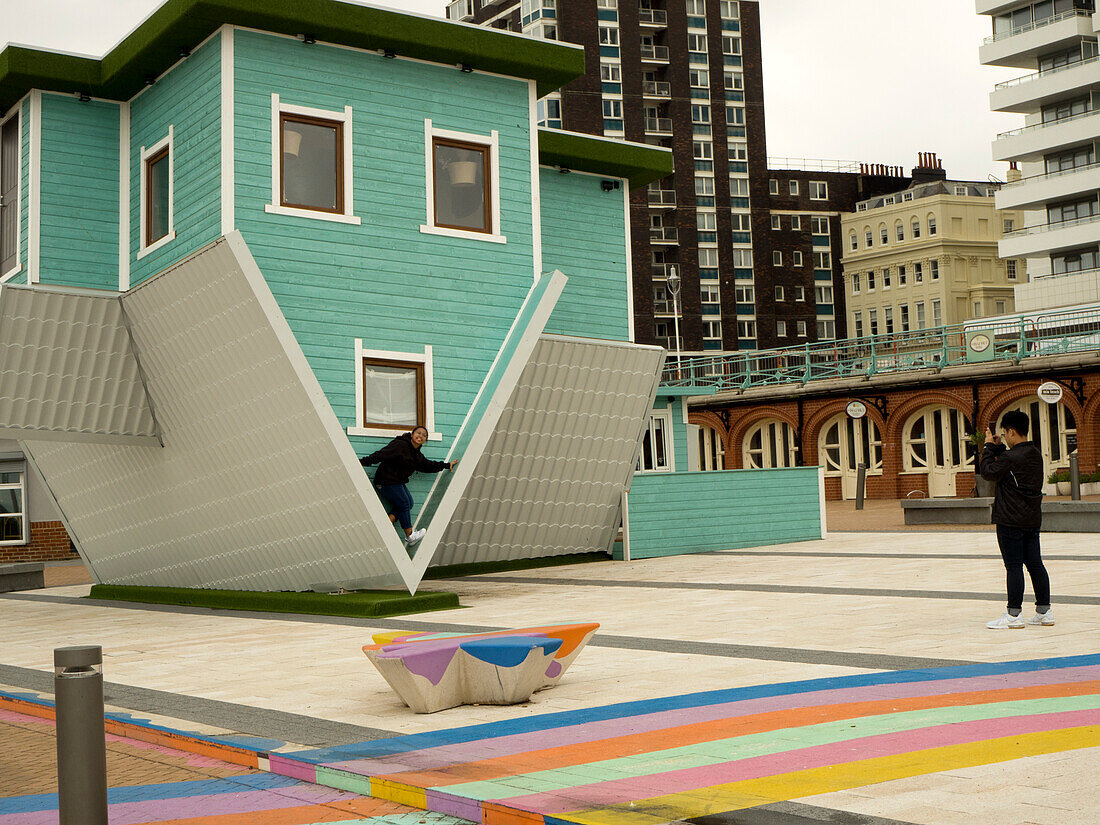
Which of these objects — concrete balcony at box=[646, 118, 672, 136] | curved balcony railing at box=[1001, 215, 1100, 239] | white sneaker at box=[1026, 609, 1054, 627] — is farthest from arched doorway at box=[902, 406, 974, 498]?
concrete balcony at box=[646, 118, 672, 136]

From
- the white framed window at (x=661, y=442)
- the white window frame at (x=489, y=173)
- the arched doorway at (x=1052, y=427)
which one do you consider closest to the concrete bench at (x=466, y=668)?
the white window frame at (x=489, y=173)

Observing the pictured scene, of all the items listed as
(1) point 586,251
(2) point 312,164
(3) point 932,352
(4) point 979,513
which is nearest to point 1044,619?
(2) point 312,164

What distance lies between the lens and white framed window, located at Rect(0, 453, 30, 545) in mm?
33125

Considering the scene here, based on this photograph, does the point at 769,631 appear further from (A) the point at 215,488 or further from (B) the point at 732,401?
(B) the point at 732,401

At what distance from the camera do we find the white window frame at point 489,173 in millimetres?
16469

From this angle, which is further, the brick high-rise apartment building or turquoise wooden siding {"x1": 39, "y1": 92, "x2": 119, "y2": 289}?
the brick high-rise apartment building

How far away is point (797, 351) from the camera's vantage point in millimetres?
46812

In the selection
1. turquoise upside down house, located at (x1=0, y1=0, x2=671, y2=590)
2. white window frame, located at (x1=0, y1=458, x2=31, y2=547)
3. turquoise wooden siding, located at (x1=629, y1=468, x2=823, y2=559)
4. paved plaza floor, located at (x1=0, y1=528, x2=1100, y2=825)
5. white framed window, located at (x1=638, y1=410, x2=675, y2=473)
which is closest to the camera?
paved plaza floor, located at (x1=0, y1=528, x2=1100, y2=825)

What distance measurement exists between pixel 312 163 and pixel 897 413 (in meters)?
29.2

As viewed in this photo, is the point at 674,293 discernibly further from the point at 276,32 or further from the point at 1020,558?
the point at 1020,558

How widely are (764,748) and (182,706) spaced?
13.6 feet

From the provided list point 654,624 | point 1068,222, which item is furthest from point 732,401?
point 654,624

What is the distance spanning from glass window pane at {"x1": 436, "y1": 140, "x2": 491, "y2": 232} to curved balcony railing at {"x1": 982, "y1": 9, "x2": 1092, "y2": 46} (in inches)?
2080

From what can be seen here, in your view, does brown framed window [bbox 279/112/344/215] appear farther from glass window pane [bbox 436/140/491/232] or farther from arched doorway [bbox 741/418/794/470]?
arched doorway [bbox 741/418/794/470]
